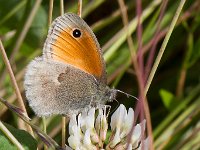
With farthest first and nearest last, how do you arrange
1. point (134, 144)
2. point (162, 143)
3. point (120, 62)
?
point (120, 62) < point (162, 143) < point (134, 144)

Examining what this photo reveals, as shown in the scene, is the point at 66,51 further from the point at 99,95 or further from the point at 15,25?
the point at 15,25

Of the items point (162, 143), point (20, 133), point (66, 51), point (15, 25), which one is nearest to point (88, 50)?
point (66, 51)

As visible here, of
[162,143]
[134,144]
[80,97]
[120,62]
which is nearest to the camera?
[134,144]

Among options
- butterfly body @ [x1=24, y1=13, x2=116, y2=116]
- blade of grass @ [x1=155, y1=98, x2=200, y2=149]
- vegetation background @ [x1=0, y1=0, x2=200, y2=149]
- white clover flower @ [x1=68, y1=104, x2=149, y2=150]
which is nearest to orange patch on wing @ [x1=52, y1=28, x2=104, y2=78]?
butterfly body @ [x1=24, y1=13, x2=116, y2=116]

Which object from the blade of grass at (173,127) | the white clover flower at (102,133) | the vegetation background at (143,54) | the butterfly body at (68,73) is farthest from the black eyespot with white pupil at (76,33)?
the blade of grass at (173,127)

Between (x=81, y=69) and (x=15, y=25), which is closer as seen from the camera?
(x=81, y=69)
